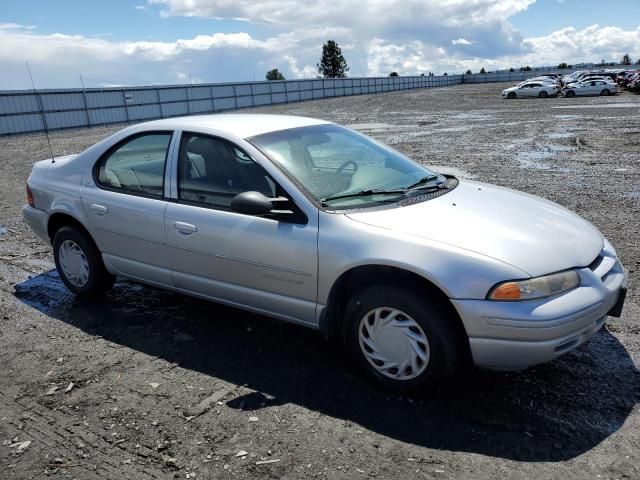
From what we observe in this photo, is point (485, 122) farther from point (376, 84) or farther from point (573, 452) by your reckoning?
point (376, 84)

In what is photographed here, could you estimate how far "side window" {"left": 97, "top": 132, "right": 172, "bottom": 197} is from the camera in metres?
4.21

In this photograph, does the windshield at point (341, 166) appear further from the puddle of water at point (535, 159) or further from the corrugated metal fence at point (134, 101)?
the corrugated metal fence at point (134, 101)

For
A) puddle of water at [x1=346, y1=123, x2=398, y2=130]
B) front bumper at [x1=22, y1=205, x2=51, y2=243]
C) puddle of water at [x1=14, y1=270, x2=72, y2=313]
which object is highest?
front bumper at [x1=22, y1=205, x2=51, y2=243]

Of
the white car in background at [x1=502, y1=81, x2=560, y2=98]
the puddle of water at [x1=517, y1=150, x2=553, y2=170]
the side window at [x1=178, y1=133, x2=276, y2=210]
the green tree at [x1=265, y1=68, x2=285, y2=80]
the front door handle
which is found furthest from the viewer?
the green tree at [x1=265, y1=68, x2=285, y2=80]

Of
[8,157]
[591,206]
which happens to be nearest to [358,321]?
[591,206]

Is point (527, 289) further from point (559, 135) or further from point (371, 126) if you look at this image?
point (371, 126)

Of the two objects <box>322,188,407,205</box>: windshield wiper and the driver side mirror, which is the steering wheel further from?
the driver side mirror

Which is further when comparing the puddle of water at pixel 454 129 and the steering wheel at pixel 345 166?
the puddle of water at pixel 454 129

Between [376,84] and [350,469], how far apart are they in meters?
65.7

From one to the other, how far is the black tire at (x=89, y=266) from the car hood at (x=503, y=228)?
101 inches

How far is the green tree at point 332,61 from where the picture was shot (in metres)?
103

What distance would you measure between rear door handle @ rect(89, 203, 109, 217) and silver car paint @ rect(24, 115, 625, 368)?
1.0 inches

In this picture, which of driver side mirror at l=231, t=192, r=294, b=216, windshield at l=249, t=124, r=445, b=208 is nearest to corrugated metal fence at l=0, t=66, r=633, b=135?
windshield at l=249, t=124, r=445, b=208

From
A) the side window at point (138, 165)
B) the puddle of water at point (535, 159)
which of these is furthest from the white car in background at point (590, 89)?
the side window at point (138, 165)
